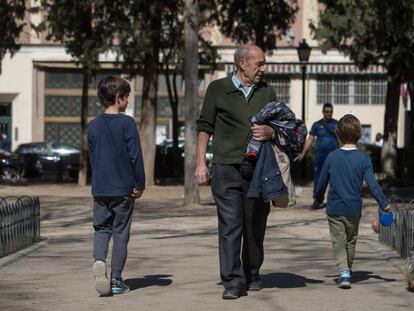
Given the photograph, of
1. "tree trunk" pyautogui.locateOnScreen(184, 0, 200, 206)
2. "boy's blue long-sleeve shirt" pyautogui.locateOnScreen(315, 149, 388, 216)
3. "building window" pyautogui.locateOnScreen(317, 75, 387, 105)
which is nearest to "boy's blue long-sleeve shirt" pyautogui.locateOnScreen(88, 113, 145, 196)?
"boy's blue long-sleeve shirt" pyautogui.locateOnScreen(315, 149, 388, 216)

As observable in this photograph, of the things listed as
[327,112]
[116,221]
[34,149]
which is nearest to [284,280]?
[116,221]

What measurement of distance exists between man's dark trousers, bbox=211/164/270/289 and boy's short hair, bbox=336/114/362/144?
1143mm

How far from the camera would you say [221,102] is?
28.1 ft

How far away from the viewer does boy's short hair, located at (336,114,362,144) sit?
928cm

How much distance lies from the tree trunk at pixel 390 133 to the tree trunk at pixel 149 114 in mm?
7163

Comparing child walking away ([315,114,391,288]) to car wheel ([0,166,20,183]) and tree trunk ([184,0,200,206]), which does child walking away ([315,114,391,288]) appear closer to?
tree trunk ([184,0,200,206])

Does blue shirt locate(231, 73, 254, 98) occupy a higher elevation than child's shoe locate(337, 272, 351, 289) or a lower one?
higher

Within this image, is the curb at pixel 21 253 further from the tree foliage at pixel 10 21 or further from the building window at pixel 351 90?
the building window at pixel 351 90

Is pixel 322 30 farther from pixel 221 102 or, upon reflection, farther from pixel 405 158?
pixel 221 102

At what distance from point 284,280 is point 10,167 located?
86.0 feet

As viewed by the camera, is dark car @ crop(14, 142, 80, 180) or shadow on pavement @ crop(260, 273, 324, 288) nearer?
shadow on pavement @ crop(260, 273, 324, 288)

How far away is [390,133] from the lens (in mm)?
31984

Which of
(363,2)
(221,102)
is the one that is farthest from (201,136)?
(363,2)

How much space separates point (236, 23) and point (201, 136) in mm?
25101
